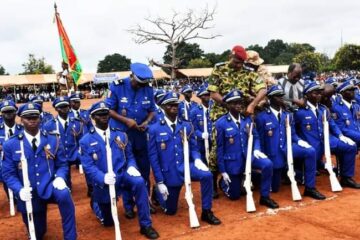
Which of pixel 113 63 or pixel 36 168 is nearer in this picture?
pixel 36 168

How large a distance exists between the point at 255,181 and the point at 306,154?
46.3 inches

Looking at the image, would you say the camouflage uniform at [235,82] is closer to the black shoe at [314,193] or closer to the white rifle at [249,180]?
the white rifle at [249,180]

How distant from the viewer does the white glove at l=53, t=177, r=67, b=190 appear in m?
5.17

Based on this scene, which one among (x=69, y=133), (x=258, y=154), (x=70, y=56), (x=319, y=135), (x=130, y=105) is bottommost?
(x=258, y=154)

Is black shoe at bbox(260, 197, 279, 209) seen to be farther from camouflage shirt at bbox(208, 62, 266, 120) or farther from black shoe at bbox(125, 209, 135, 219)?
black shoe at bbox(125, 209, 135, 219)

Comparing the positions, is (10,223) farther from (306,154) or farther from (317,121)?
(317,121)

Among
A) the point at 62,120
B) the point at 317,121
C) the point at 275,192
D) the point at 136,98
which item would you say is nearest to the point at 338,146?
the point at 317,121

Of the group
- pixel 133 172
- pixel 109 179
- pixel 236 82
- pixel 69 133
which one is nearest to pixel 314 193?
pixel 236 82

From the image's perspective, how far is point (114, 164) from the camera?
580 centimetres

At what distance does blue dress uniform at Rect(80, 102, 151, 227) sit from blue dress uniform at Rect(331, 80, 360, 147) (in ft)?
14.0

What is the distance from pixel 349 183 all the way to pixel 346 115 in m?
1.37

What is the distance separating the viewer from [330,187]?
7.51m

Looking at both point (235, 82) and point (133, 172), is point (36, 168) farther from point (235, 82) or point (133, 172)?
point (235, 82)

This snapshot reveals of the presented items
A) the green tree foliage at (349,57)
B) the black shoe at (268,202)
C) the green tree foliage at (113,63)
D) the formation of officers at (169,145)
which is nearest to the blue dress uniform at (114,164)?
the formation of officers at (169,145)
